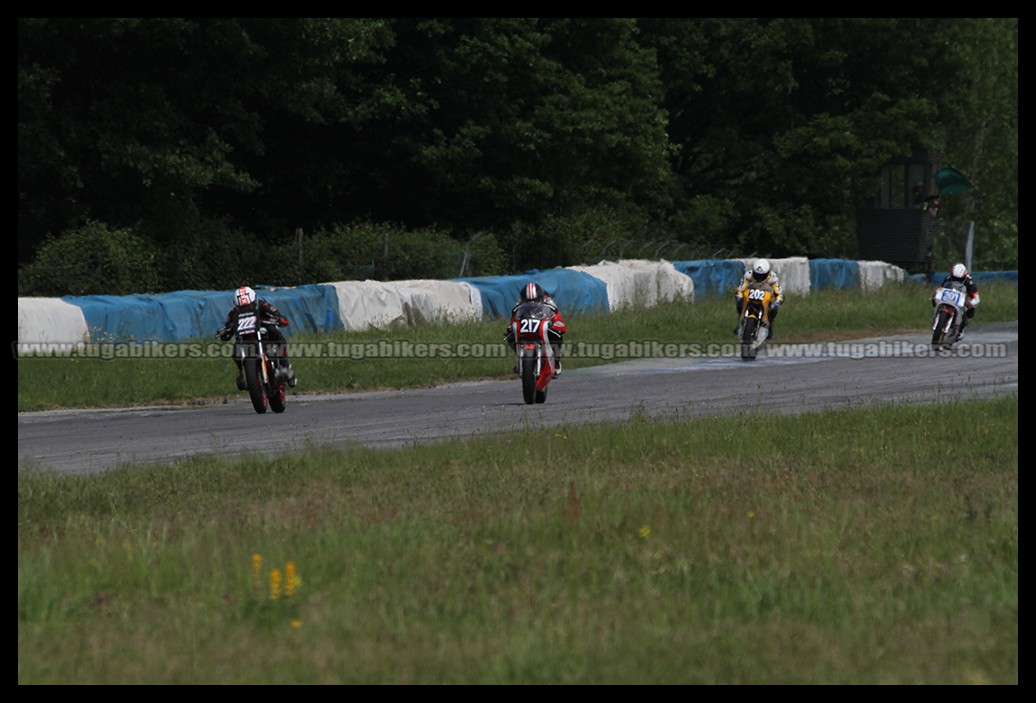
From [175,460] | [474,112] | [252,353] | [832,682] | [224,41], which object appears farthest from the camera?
[474,112]

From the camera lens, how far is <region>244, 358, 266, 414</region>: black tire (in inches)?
635

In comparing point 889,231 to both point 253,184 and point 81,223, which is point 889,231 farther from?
point 81,223

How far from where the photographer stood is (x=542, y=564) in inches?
306

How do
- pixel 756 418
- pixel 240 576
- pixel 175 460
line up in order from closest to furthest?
pixel 240 576 < pixel 175 460 < pixel 756 418

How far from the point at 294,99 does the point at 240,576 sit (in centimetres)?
2690

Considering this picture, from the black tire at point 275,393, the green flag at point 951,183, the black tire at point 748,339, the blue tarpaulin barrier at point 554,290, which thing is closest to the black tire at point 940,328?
the black tire at point 748,339

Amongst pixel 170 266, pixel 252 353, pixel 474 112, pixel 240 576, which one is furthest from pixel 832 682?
pixel 474 112

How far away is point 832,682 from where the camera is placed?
558 cm

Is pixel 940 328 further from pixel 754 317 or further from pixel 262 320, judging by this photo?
pixel 262 320

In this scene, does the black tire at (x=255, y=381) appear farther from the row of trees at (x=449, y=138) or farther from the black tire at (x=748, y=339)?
the row of trees at (x=449, y=138)

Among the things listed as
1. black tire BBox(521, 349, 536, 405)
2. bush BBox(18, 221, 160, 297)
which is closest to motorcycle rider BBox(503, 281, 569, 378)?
black tire BBox(521, 349, 536, 405)

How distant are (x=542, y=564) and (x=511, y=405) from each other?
9.55 metres

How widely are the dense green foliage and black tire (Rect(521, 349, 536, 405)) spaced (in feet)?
16.0

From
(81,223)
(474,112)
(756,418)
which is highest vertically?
(474,112)
